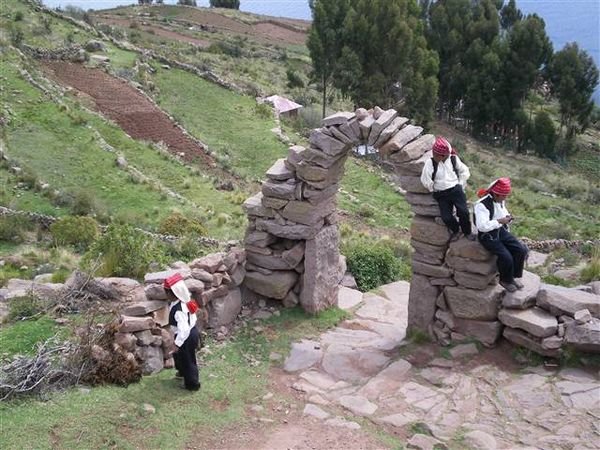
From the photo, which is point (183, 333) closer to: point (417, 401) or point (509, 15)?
point (417, 401)

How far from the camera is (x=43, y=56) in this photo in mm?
30422

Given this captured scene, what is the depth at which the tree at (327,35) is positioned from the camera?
36.8 meters

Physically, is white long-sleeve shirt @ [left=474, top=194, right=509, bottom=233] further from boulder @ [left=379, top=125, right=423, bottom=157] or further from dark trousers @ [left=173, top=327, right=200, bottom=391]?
dark trousers @ [left=173, top=327, right=200, bottom=391]

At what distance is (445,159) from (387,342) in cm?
329

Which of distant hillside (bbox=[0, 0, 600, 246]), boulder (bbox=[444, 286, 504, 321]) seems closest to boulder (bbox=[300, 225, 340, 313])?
boulder (bbox=[444, 286, 504, 321])

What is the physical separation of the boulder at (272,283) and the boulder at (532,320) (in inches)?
148

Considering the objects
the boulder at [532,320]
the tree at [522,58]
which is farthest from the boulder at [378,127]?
the tree at [522,58]

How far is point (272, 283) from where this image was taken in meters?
11.6

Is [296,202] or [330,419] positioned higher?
[296,202]

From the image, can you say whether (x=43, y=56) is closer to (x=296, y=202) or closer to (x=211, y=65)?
(x=211, y=65)

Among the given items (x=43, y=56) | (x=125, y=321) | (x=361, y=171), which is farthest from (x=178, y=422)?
(x=43, y=56)

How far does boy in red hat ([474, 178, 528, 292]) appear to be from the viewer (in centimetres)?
955

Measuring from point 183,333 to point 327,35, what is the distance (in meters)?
30.8

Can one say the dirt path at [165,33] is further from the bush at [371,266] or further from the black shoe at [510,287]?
the black shoe at [510,287]
